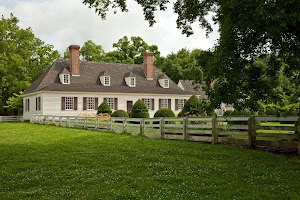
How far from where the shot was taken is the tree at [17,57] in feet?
166

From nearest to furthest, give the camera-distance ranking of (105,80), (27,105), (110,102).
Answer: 1. (110,102)
2. (105,80)
3. (27,105)

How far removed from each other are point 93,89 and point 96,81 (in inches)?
83.1

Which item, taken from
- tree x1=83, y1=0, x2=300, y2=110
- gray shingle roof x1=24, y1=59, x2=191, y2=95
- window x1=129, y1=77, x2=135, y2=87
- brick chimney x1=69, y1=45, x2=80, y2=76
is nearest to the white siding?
gray shingle roof x1=24, y1=59, x2=191, y2=95

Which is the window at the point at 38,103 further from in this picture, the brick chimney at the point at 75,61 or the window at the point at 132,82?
the window at the point at 132,82

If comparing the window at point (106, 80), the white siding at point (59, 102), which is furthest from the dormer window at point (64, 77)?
the window at point (106, 80)

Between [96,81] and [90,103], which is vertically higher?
[96,81]

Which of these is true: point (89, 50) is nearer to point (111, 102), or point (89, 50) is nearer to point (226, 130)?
point (111, 102)

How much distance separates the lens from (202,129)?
17297 millimetres

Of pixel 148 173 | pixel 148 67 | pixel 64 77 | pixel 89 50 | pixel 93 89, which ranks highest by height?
pixel 89 50

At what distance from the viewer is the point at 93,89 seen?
4059 cm

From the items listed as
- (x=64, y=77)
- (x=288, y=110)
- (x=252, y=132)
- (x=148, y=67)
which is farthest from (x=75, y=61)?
(x=252, y=132)

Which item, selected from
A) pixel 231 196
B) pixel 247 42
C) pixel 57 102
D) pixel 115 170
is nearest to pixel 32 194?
pixel 115 170

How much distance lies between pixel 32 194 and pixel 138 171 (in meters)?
3.06

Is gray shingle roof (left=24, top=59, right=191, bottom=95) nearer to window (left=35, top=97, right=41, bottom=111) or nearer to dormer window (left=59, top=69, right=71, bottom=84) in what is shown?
dormer window (left=59, top=69, right=71, bottom=84)
